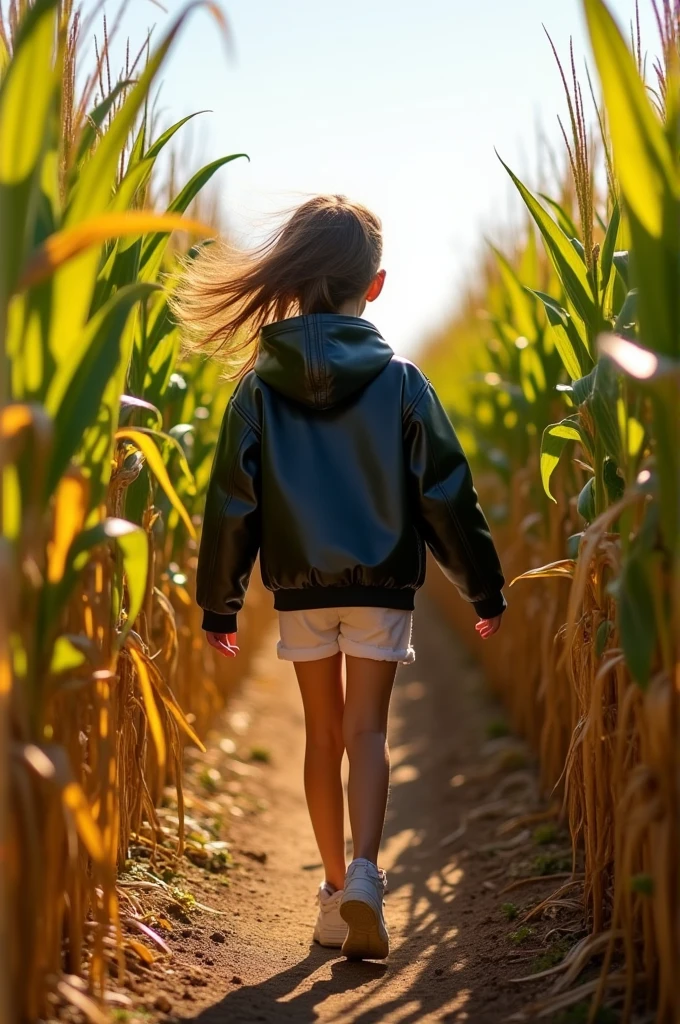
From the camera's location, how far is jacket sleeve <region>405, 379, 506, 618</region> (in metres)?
2.46

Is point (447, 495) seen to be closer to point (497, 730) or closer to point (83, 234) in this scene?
point (83, 234)

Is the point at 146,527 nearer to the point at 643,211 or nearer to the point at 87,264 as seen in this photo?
the point at 87,264

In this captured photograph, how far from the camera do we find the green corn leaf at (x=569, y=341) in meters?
2.48

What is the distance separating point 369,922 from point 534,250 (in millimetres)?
2761

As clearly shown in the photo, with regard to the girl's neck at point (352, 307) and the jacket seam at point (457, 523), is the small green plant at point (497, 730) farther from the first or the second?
the girl's neck at point (352, 307)

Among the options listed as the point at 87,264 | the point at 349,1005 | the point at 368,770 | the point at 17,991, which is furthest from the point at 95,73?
the point at 349,1005

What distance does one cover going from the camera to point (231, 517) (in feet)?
8.20

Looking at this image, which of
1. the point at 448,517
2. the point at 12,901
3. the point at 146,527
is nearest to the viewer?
the point at 12,901

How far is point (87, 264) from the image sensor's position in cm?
166

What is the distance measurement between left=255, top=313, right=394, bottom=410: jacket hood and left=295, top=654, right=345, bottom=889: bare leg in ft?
1.87

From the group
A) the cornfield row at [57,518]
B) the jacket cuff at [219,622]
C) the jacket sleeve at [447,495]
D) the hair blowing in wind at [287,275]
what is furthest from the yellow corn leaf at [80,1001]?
the hair blowing in wind at [287,275]

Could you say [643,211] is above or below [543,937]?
above

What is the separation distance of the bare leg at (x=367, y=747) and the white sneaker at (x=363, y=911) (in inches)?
1.7

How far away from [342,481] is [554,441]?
1.61 ft
